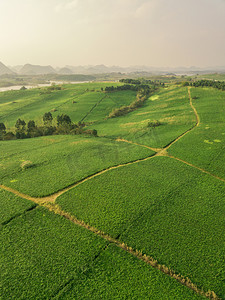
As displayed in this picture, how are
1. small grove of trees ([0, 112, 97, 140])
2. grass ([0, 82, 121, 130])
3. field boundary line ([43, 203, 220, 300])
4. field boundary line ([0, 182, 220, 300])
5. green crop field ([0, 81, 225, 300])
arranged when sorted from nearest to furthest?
field boundary line ([43, 203, 220, 300]) → field boundary line ([0, 182, 220, 300]) → green crop field ([0, 81, 225, 300]) → small grove of trees ([0, 112, 97, 140]) → grass ([0, 82, 121, 130])

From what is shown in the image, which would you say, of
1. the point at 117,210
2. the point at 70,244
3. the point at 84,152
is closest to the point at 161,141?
the point at 84,152

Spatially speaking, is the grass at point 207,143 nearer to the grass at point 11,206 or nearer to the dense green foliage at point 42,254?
the dense green foliage at point 42,254

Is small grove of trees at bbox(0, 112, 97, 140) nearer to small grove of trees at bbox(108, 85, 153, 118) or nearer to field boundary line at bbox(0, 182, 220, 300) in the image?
small grove of trees at bbox(108, 85, 153, 118)

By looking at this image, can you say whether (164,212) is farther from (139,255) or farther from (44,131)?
(44,131)

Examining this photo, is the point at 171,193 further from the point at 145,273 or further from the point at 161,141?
the point at 161,141

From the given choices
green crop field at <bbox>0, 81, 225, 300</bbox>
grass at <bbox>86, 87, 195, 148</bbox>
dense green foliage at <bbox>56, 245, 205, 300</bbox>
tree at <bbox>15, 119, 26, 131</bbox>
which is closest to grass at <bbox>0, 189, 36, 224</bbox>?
green crop field at <bbox>0, 81, 225, 300</bbox>

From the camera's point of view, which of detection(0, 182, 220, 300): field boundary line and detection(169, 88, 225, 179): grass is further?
detection(169, 88, 225, 179): grass

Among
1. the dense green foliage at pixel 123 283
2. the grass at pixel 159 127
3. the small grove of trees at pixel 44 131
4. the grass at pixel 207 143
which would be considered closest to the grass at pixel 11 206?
the dense green foliage at pixel 123 283

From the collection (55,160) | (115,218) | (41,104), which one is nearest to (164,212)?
(115,218)
